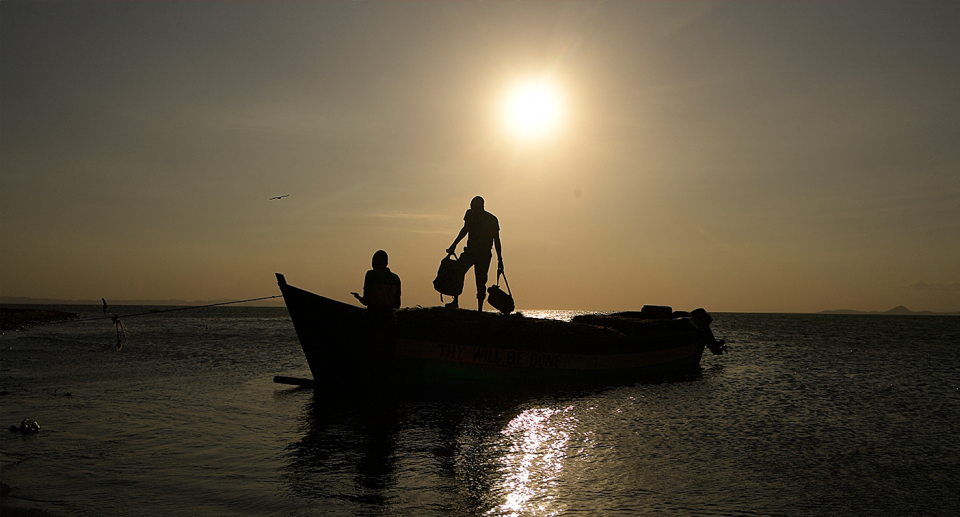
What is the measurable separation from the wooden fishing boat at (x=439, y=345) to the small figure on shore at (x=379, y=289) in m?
0.33

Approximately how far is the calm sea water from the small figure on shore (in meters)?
1.95

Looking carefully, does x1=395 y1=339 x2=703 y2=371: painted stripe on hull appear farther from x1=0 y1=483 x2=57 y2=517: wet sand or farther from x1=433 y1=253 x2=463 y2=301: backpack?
x1=0 y1=483 x2=57 y2=517: wet sand

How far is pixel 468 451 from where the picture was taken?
26.1 ft

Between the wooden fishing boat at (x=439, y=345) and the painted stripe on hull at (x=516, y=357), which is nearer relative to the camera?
the wooden fishing boat at (x=439, y=345)

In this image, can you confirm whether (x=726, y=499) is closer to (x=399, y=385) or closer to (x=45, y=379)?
(x=399, y=385)

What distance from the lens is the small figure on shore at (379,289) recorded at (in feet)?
35.7

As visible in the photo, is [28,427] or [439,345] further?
[439,345]

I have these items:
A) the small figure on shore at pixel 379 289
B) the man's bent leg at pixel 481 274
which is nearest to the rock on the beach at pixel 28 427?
the small figure on shore at pixel 379 289

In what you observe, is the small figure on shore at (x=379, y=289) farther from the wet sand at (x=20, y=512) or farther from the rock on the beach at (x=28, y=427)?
the wet sand at (x=20, y=512)

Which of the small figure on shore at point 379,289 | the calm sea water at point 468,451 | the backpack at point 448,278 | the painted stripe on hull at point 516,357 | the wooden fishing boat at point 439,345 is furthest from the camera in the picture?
the backpack at point 448,278

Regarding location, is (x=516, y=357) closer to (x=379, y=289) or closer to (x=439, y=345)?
(x=439, y=345)

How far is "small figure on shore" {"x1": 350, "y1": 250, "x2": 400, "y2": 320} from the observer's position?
10.9 meters

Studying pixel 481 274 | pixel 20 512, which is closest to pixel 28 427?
pixel 20 512

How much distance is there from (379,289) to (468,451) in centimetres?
401
